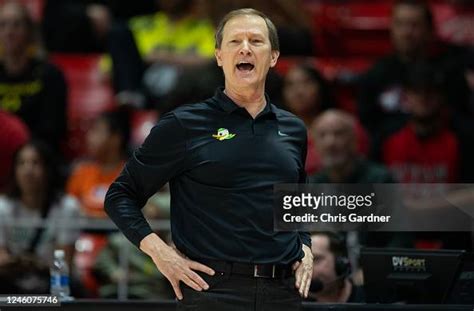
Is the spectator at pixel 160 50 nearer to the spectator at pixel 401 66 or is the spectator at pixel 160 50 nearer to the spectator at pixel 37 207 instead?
the spectator at pixel 401 66

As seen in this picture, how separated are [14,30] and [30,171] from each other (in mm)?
1519

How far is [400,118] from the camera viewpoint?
26.7 ft

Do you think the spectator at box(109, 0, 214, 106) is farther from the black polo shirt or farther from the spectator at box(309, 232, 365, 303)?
the black polo shirt

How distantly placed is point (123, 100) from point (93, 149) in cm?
72

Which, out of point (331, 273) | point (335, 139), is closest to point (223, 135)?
point (331, 273)

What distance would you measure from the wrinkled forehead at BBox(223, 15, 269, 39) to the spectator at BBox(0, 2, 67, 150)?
4.54m

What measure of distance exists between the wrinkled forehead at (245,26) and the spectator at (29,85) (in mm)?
4536

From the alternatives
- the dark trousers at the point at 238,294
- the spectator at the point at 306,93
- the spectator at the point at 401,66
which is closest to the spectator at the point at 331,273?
the dark trousers at the point at 238,294

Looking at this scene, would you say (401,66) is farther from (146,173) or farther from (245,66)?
(146,173)

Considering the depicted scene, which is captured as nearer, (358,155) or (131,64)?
(358,155)


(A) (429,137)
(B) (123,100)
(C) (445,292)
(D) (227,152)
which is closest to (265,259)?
(D) (227,152)

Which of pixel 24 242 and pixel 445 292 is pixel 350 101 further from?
pixel 445 292

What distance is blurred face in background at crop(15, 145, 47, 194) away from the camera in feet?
24.6

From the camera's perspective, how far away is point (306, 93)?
26.1ft
